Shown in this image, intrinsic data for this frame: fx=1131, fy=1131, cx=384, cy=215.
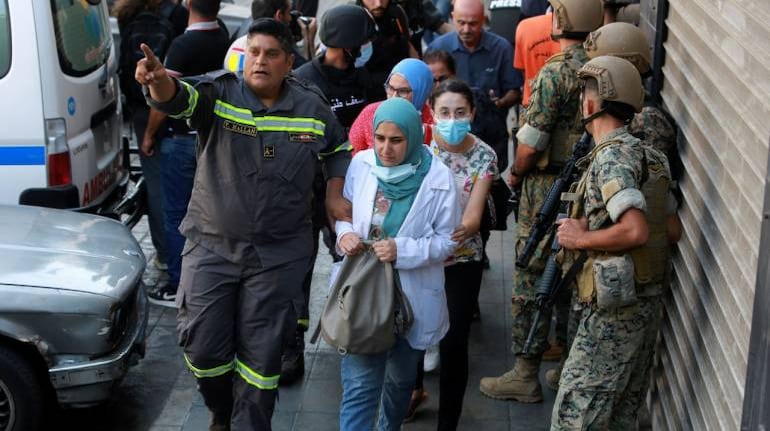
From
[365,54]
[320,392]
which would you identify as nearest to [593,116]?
[320,392]

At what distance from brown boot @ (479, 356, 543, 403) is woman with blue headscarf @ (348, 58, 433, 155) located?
1306 millimetres

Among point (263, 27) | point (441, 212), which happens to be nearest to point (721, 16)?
point (441, 212)

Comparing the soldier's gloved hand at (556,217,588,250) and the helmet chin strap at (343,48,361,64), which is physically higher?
the helmet chin strap at (343,48,361,64)

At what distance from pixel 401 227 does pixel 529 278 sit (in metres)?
1.41

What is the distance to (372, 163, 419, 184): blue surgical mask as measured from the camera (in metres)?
4.44

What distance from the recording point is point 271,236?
461 centimetres

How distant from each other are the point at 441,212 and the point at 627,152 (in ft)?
2.83

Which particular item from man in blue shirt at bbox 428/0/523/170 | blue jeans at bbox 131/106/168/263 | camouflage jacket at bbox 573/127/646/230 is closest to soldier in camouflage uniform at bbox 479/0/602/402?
camouflage jacket at bbox 573/127/646/230

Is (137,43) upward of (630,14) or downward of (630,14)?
downward

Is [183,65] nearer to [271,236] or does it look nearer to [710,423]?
[271,236]

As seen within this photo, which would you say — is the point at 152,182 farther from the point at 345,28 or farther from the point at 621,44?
the point at 621,44

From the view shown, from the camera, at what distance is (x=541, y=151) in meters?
5.40

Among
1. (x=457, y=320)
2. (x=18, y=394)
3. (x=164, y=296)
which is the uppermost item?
(x=457, y=320)

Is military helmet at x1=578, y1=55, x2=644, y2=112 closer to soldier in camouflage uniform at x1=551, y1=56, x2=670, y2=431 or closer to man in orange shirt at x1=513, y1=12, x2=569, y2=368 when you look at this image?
soldier in camouflage uniform at x1=551, y1=56, x2=670, y2=431
